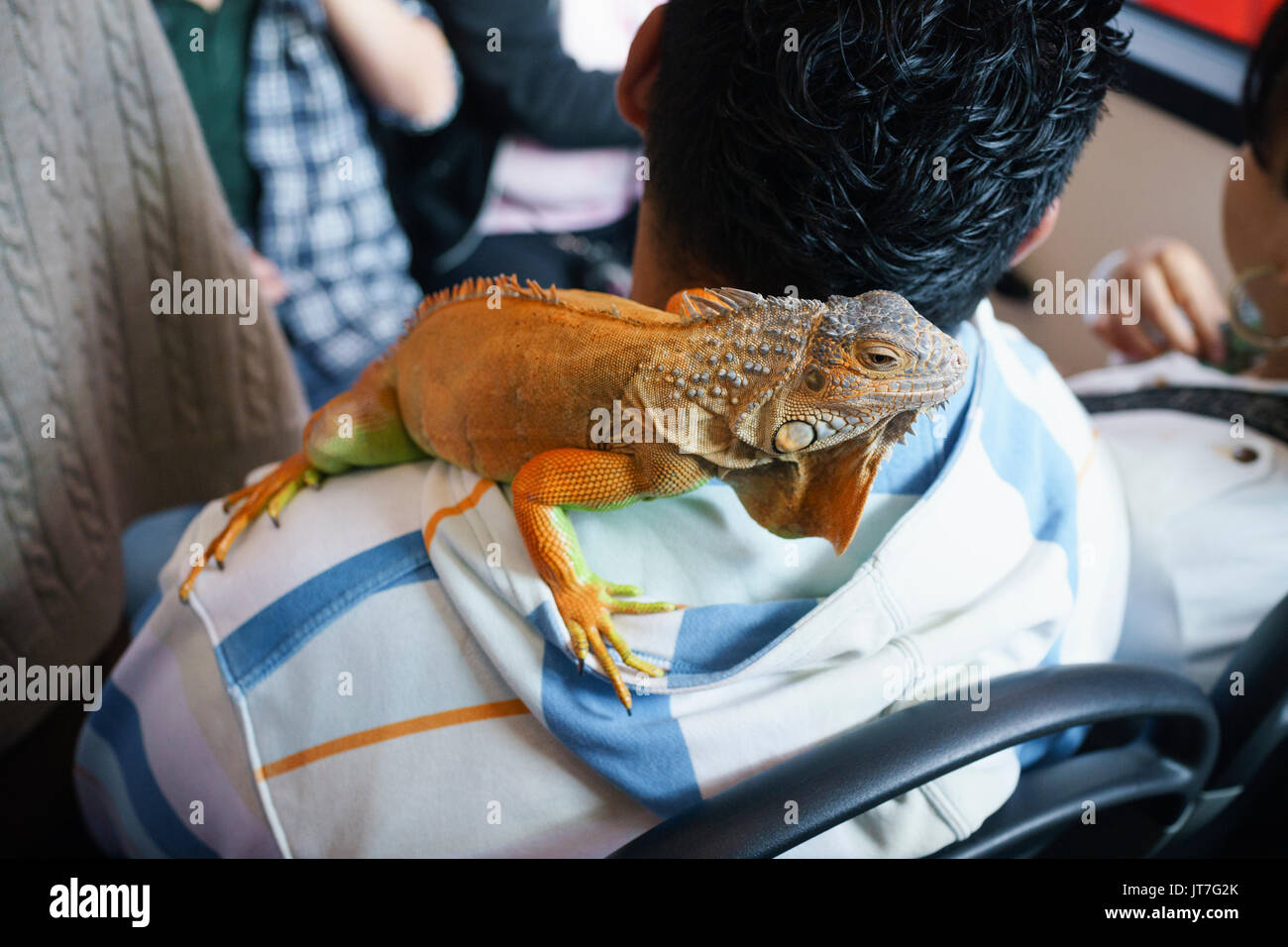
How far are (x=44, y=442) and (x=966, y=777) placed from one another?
1.26 metres

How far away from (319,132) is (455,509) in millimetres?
1595

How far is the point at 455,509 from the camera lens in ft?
2.98

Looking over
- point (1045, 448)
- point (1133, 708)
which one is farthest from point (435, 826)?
point (1045, 448)

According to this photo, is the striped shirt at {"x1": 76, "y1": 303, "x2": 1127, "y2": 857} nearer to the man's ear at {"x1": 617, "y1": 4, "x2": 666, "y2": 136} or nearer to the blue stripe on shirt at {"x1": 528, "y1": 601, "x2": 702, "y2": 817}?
the blue stripe on shirt at {"x1": 528, "y1": 601, "x2": 702, "y2": 817}

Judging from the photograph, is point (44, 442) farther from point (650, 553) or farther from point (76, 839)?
point (650, 553)

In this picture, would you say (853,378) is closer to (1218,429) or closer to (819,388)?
(819,388)

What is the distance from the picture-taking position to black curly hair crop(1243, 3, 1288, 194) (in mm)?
1386

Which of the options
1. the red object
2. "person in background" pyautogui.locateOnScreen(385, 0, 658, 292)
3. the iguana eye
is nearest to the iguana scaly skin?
the iguana eye

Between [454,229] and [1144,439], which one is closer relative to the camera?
[1144,439]

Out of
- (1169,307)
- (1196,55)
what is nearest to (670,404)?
(1169,307)

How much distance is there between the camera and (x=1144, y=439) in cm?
141

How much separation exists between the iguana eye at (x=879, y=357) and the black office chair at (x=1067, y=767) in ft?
1.17

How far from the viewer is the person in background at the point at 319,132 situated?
193 cm

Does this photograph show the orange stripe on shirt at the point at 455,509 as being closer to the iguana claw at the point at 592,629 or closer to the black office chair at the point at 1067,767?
the iguana claw at the point at 592,629
